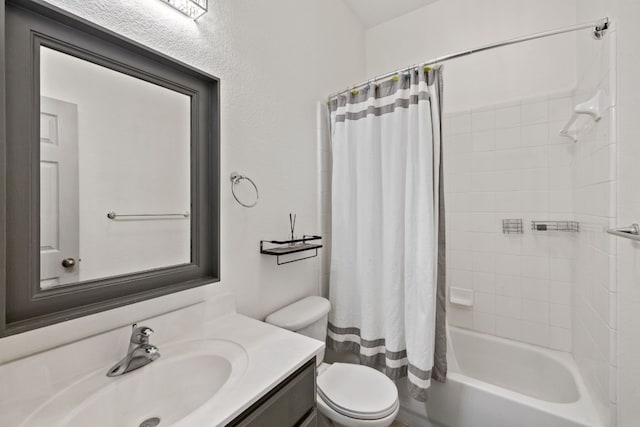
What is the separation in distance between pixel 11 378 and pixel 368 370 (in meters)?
1.37

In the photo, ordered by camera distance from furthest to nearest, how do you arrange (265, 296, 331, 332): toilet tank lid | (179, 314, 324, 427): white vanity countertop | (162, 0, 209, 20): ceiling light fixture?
(265, 296, 331, 332): toilet tank lid → (162, 0, 209, 20): ceiling light fixture → (179, 314, 324, 427): white vanity countertop

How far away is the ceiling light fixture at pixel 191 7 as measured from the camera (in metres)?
1.03

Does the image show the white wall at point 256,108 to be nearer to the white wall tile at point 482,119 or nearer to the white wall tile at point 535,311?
the white wall tile at point 482,119

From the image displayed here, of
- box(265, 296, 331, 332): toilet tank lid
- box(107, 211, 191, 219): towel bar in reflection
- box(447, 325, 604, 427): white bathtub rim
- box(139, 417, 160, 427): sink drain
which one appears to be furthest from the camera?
box(265, 296, 331, 332): toilet tank lid

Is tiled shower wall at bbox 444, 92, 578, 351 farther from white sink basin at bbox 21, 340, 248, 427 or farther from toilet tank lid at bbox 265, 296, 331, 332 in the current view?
white sink basin at bbox 21, 340, 248, 427

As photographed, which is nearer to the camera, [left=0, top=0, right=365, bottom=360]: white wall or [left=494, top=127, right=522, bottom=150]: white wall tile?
[left=0, top=0, right=365, bottom=360]: white wall

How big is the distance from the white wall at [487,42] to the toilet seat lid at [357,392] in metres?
1.97

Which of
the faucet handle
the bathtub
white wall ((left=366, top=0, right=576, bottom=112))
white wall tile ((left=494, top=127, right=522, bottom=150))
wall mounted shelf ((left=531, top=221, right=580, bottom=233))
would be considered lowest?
the bathtub

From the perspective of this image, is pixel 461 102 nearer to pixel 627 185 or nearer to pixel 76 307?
pixel 627 185

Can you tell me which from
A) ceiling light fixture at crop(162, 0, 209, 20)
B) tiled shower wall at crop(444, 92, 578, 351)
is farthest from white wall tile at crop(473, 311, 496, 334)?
ceiling light fixture at crop(162, 0, 209, 20)

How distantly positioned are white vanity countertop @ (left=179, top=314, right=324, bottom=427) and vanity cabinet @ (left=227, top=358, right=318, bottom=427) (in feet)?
0.14

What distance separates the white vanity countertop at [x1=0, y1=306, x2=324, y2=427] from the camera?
2.15ft

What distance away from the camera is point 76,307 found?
2.66ft

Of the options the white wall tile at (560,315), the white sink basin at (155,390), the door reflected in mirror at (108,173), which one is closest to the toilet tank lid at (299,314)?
the white sink basin at (155,390)
